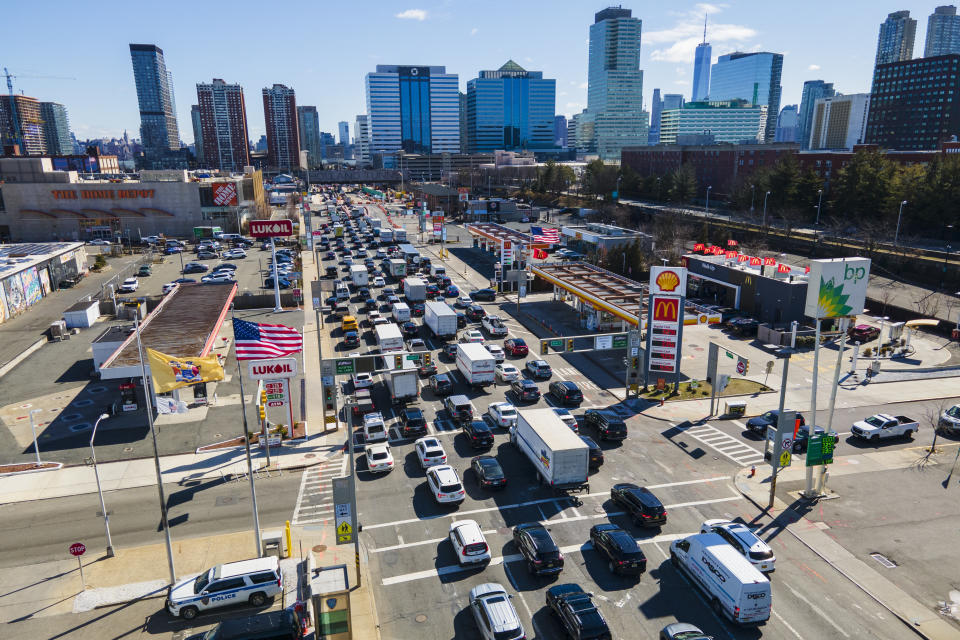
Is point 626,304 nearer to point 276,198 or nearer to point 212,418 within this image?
point 212,418

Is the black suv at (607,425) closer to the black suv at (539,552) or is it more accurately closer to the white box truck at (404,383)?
the black suv at (539,552)

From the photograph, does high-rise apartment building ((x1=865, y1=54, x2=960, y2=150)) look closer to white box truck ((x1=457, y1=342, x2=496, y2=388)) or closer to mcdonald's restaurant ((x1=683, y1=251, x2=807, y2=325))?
mcdonald's restaurant ((x1=683, y1=251, x2=807, y2=325))

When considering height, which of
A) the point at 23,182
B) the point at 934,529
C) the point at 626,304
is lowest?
the point at 934,529

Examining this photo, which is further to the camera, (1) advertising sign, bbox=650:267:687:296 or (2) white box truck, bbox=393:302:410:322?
(2) white box truck, bbox=393:302:410:322

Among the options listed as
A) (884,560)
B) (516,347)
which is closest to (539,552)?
(884,560)

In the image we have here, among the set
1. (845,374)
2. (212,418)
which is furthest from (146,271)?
(845,374)

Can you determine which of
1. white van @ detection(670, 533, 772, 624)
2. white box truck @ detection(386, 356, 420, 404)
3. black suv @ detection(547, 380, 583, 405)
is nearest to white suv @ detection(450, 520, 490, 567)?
white van @ detection(670, 533, 772, 624)
